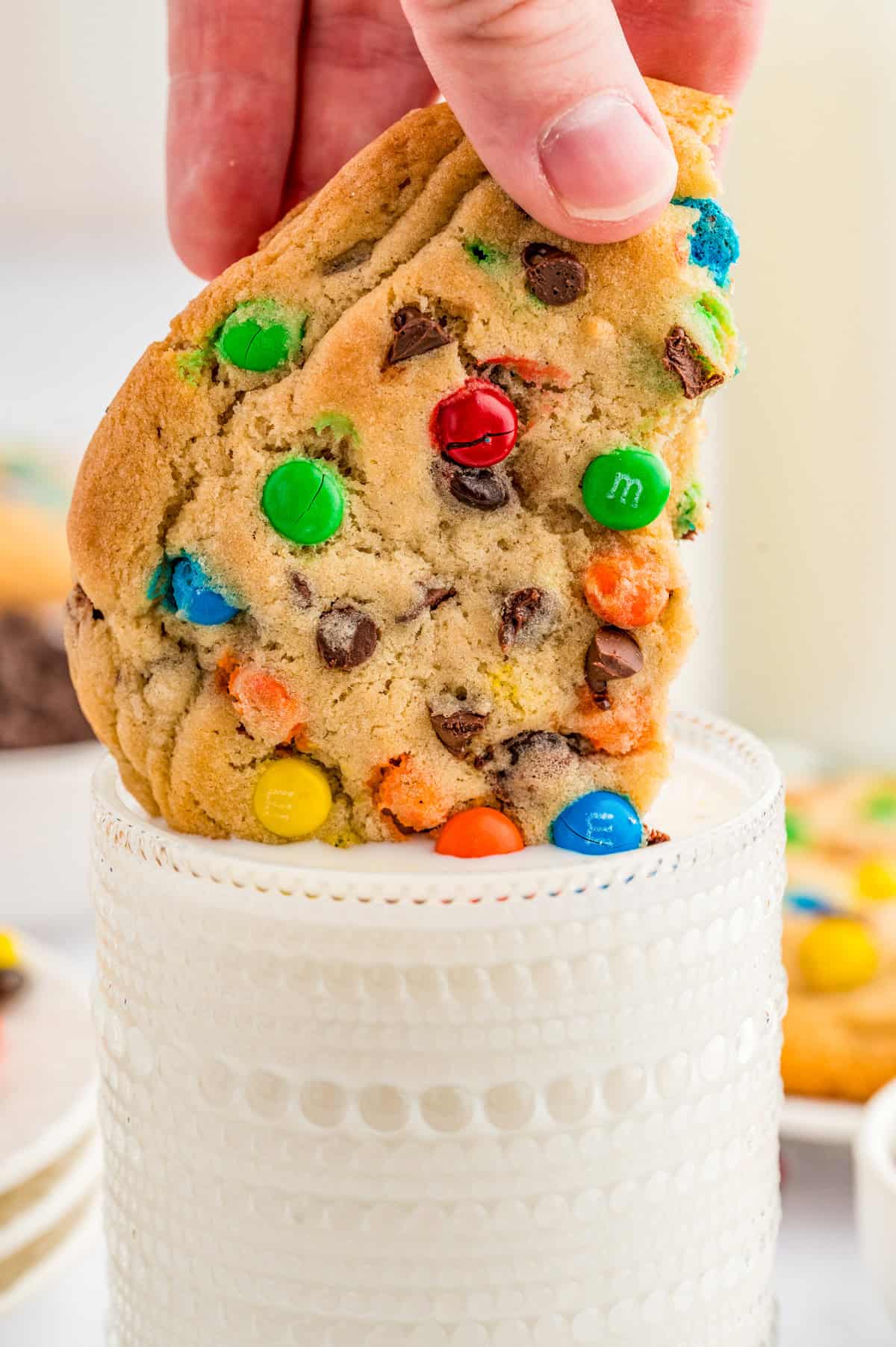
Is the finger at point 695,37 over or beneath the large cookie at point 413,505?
over

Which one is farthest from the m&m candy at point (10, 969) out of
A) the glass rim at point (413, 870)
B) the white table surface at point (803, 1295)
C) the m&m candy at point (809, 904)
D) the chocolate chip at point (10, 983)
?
the m&m candy at point (809, 904)

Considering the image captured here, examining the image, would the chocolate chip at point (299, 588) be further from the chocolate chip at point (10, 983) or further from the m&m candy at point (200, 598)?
the chocolate chip at point (10, 983)

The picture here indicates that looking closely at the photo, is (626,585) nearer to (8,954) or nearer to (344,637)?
(344,637)

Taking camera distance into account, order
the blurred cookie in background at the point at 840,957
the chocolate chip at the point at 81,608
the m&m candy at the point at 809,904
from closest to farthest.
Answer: the chocolate chip at the point at 81,608, the blurred cookie in background at the point at 840,957, the m&m candy at the point at 809,904

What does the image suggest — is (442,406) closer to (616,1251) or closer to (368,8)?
(616,1251)

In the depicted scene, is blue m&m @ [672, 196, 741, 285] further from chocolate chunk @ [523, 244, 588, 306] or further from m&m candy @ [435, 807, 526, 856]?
m&m candy @ [435, 807, 526, 856]

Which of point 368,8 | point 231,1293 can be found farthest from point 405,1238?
point 368,8

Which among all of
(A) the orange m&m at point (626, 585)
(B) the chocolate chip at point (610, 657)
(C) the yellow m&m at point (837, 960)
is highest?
(A) the orange m&m at point (626, 585)

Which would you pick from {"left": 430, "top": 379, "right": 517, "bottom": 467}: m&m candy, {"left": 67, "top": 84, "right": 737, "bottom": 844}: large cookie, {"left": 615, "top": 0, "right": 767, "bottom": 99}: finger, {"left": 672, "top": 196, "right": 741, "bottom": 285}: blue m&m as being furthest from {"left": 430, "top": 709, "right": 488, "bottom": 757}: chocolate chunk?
{"left": 615, "top": 0, "right": 767, "bottom": 99}: finger
